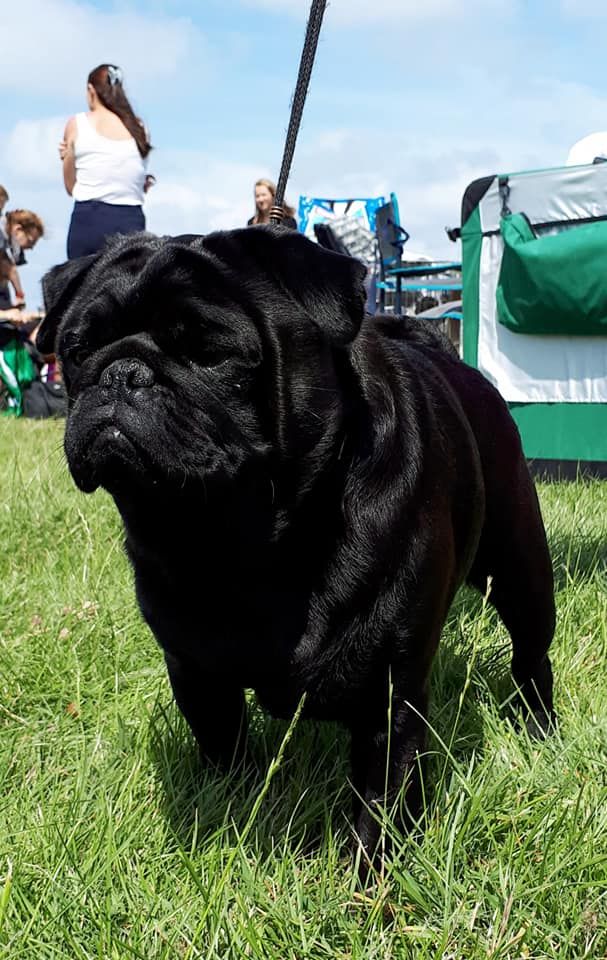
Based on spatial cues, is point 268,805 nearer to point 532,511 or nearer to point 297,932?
point 297,932

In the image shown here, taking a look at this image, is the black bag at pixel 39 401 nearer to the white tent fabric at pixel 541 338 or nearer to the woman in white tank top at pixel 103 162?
the woman in white tank top at pixel 103 162

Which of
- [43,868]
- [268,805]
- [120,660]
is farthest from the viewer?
[120,660]

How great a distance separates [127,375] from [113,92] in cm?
511

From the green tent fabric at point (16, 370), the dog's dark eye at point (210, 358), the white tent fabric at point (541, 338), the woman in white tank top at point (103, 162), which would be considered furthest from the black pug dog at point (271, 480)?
the green tent fabric at point (16, 370)

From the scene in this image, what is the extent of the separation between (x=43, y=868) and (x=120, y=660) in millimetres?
969

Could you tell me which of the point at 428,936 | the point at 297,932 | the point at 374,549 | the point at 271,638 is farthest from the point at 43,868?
the point at 374,549

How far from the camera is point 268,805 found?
2062mm

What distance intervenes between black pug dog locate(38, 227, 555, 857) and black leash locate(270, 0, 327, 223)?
522 millimetres

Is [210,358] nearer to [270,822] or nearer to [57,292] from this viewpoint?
[57,292]

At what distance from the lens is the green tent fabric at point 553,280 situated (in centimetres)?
498

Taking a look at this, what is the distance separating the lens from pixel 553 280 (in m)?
5.08

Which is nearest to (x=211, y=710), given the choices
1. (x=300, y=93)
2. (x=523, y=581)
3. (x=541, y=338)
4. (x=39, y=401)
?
(x=523, y=581)

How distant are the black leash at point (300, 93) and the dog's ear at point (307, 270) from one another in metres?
0.43

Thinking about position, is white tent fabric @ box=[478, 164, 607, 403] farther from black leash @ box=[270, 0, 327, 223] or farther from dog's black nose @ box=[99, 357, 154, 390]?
dog's black nose @ box=[99, 357, 154, 390]
